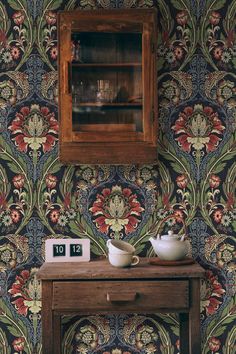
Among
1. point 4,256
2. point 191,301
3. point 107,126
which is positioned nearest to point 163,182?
point 107,126

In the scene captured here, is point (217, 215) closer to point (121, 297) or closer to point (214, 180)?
point (214, 180)

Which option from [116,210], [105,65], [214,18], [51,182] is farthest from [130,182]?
[214,18]

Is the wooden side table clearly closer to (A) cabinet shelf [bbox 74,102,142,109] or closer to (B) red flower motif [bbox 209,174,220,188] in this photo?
(B) red flower motif [bbox 209,174,220,188]

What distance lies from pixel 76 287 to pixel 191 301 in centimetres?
57

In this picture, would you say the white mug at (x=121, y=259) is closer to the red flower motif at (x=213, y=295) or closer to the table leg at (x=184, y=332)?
the table leg at (x=184, y=332)

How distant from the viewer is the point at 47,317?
3.35 m

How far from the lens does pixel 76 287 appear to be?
3355mm

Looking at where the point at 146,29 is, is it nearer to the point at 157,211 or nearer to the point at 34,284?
the point at 157,211

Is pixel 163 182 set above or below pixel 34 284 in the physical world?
above

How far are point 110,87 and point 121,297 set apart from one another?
1.10m

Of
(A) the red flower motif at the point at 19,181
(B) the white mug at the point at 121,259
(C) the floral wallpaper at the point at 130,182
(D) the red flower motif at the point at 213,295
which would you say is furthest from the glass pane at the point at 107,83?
(D) the red flower motif at the point at 213,295

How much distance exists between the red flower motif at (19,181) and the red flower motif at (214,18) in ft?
4.42

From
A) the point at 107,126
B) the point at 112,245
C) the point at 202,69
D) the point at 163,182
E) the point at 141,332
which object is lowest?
the point at 141,332

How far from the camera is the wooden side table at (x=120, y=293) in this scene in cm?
335
